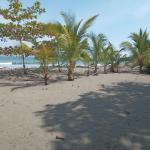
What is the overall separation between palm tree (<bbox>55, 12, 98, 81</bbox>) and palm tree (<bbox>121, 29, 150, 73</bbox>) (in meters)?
6.27

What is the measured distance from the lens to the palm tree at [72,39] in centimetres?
1388

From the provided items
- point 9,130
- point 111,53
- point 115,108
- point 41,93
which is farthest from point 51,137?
point 111,53

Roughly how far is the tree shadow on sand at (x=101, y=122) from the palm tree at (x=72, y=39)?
450 centimetres

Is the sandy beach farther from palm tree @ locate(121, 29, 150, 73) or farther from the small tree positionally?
palm tree @ locate(121, 29, 150, 73)

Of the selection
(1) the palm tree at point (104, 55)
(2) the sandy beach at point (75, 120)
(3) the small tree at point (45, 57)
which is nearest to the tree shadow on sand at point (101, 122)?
(2) the sandy beach at point (75, 120)

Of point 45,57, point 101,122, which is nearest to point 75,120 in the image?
point 101,122

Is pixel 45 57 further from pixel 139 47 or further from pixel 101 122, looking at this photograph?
pixel 139 47

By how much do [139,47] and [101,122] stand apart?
48.1 feet

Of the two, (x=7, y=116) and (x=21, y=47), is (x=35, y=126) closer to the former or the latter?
(x=7, y=116)

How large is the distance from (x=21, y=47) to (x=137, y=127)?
1253 centimetres

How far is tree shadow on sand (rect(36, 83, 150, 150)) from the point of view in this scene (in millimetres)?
5379

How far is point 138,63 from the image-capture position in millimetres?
20703

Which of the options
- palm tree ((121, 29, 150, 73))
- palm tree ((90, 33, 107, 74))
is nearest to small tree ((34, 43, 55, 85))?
palm tree ((90, 33, 107, 74))

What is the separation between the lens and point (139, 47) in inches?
811
